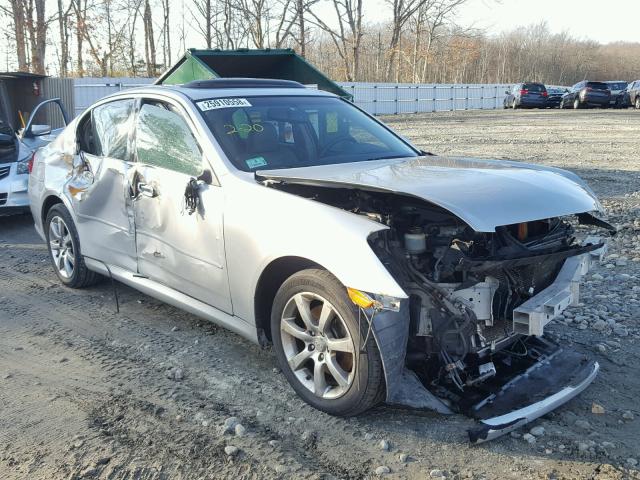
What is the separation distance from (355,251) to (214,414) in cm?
124

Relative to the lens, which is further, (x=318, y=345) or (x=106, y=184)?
(x=106, y=184)

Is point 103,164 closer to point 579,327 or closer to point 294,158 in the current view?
point 294,158

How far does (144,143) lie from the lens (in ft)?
14.8

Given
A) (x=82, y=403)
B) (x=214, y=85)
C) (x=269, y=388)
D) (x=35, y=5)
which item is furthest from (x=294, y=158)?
(x=35, y=5)

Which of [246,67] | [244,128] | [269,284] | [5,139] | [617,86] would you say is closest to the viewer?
[269,284]

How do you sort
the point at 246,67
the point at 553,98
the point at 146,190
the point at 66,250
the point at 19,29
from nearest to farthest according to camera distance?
the point at 146,190, the point at 66,250, the point at 246,67, the point at 19,29, the point at 553,98

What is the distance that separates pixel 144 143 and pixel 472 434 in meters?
2.99

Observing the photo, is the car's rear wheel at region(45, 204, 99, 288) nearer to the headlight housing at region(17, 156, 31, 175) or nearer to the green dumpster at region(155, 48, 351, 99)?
the headlight housing at region(17, 156, 31, 175)

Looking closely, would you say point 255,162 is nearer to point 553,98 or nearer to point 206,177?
point 206,177

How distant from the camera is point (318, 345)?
131 inches

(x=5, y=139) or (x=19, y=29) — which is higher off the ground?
(x=19, y=29)

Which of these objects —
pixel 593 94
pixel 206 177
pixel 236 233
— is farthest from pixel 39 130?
pixel 593 94

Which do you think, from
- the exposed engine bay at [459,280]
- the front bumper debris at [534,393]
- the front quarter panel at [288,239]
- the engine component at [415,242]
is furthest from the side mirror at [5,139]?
the front bumper debris at [534,393]

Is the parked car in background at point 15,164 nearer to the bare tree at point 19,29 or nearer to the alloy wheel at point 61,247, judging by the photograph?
the alloy wheel at point 61,247
